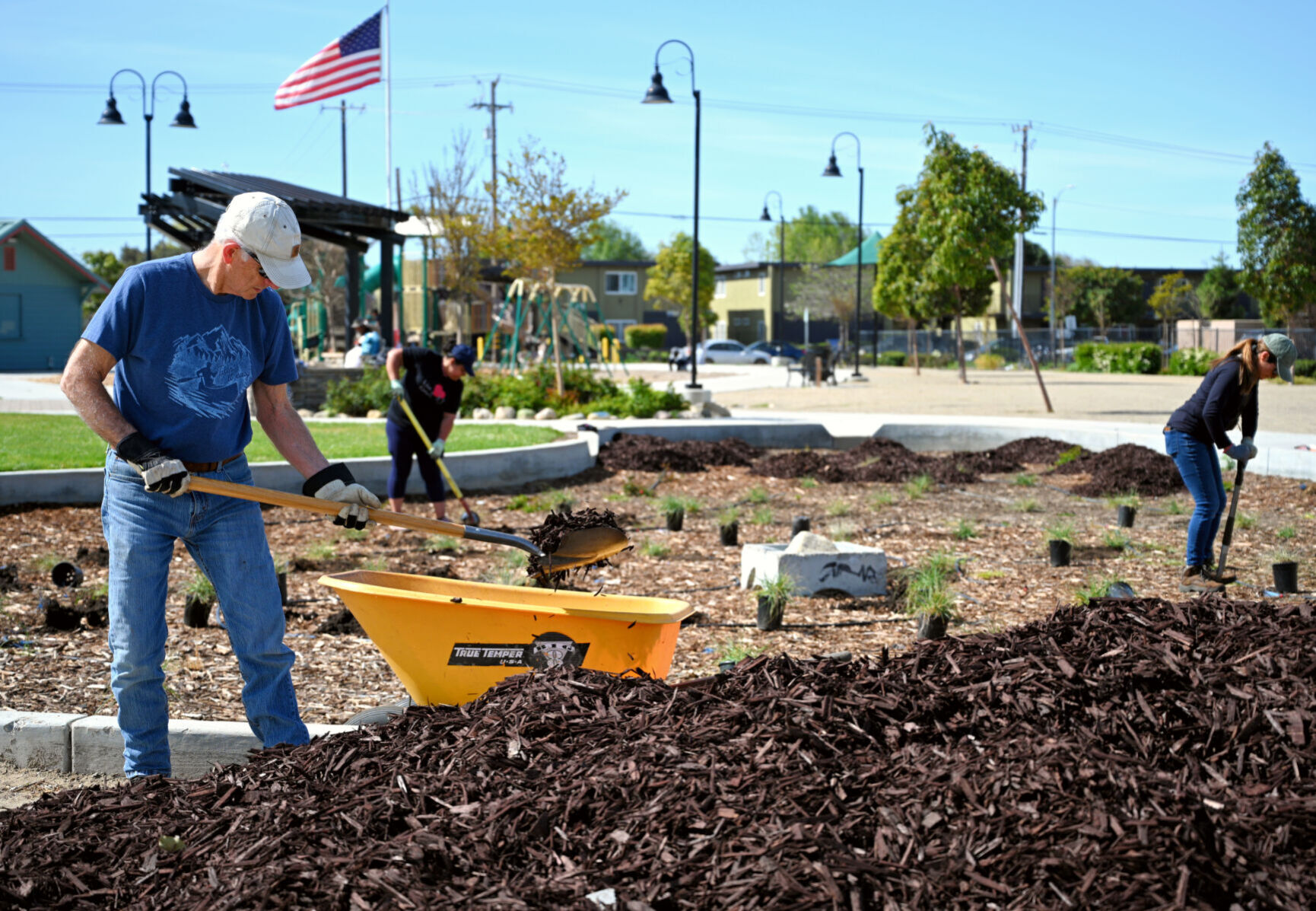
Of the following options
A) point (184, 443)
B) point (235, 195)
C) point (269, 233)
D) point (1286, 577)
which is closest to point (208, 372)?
point (184, 443)

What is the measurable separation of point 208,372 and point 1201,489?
572cm

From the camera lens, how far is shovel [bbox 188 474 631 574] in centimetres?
346

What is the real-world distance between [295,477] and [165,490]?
640 cm

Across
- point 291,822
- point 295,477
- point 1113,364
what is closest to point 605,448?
point 295,477

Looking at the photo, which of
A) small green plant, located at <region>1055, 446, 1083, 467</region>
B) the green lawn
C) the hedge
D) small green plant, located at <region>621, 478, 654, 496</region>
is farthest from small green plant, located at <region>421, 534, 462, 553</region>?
the hedge

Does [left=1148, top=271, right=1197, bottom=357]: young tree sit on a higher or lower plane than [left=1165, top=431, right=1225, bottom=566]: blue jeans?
higher

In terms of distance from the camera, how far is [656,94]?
21.7 m

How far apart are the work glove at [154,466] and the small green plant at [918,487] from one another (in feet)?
25.7

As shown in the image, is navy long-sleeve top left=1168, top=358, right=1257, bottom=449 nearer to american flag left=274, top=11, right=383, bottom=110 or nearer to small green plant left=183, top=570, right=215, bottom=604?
small green plant left=183, top=570, right=215, bottom=604

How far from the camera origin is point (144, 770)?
3.53 metres

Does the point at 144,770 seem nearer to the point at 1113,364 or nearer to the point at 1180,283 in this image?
the point at 1113,364

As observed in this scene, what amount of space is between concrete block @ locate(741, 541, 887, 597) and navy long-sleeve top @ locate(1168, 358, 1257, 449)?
204 cm

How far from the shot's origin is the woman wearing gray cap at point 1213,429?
21.9 feet

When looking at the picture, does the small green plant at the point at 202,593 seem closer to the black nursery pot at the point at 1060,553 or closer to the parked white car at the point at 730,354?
the black nursery pot at the point at 1060,553
